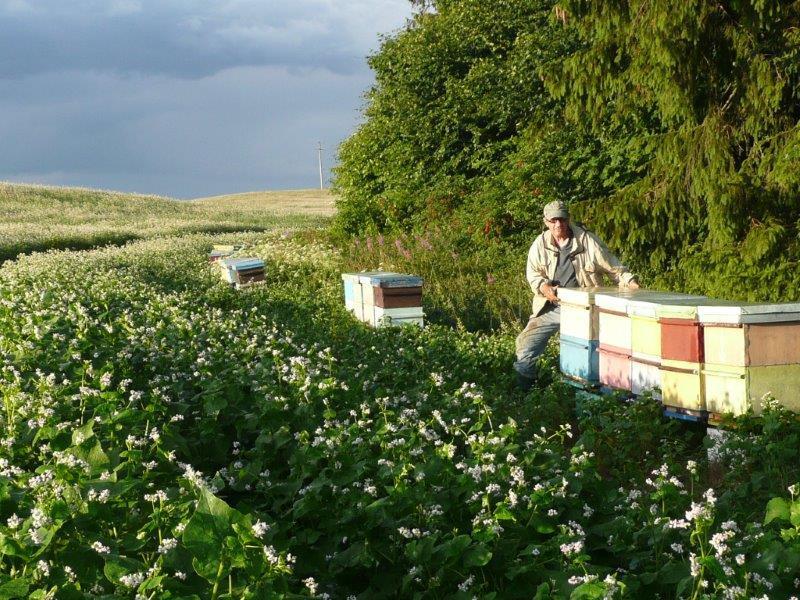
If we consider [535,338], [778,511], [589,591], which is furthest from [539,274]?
[589,591]

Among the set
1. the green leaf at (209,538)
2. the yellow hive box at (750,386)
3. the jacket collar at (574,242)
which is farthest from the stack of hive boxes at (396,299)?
the green leaf at (209,538)

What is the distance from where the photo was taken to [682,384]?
23.6ft

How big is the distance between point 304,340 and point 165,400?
4495 millimetres

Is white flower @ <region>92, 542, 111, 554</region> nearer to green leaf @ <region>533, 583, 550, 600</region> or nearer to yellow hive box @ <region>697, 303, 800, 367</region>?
green leaf @ <region>533, 583, 550, 600</region>

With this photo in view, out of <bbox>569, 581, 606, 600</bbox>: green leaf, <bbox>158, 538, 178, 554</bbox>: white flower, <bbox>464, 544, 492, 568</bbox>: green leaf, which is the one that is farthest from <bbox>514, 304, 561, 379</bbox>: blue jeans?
<bbox>158, 538, 178, 554</bbox>: white flower

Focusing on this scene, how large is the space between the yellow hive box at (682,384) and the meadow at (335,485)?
0.19m

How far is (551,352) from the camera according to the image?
10.9 meters

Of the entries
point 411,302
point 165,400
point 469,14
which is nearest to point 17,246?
point 469,14

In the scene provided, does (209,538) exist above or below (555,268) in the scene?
below

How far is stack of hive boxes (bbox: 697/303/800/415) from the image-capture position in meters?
6.77

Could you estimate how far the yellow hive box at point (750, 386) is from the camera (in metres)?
6.88

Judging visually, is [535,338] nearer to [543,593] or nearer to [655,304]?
[655,304]

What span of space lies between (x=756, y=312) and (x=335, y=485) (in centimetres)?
381

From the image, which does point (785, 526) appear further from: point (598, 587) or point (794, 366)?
point (794, 366)
